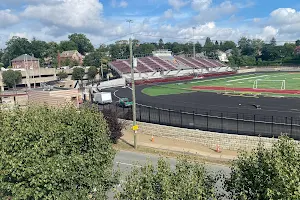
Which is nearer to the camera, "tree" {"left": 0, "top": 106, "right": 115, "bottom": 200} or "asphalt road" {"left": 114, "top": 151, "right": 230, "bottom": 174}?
"tree" {"left": 0, "top": 106, "right": 115, "bottom": 200}

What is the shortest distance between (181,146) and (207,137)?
2.76m

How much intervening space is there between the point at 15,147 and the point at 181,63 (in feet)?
377

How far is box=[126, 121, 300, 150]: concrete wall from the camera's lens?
27.2 metres

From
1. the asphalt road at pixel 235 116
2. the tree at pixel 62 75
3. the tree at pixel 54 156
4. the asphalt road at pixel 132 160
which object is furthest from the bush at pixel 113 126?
the tree at pixel 62 75

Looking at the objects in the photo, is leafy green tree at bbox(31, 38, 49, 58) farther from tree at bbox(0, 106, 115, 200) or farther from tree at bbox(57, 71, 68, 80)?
tree at bbox(0, 106, 115, 200)

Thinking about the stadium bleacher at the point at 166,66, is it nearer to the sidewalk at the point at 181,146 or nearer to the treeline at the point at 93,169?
the sidewalk at the point at 181,146

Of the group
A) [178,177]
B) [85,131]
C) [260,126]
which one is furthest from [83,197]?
[260,126]

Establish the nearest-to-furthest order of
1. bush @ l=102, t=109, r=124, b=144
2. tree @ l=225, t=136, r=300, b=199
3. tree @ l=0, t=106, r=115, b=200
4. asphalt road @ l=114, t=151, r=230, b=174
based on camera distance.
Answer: tree @ l=225, t=136, r=300, b=199 < tree @ l=0, t=106, r=115, b=200 < asphalt road @ l=114, t=151, r=230, b=174 < bush @ l=102, t=109, r=124, b=144

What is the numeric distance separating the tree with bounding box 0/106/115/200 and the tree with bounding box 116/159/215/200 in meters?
3.35

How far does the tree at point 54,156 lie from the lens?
1137 centimetres

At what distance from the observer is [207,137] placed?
30.3 meters

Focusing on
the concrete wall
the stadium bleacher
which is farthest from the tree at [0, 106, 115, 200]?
the stadium bleacher

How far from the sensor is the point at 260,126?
28.8 meters

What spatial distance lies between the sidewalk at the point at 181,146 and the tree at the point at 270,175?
1735 cm
